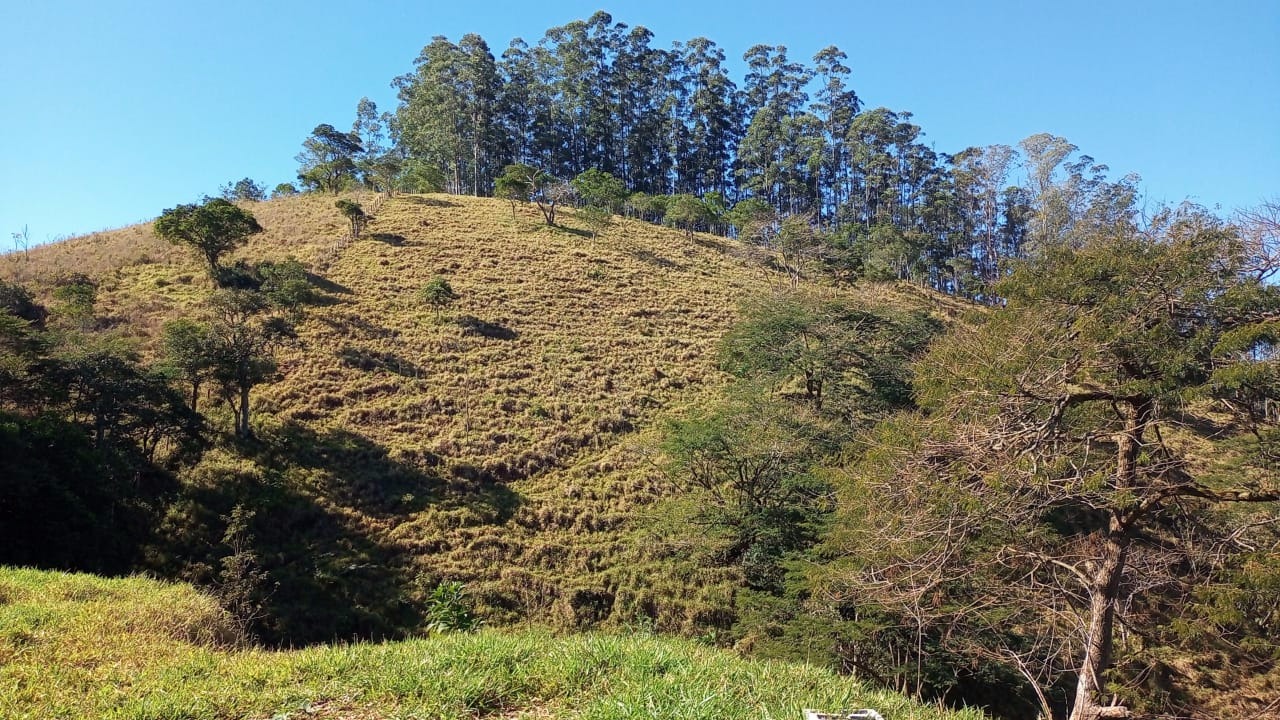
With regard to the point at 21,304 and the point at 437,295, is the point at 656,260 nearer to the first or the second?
the point at 437,295

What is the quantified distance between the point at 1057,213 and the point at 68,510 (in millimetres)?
57211

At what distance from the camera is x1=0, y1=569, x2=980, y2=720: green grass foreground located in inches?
155

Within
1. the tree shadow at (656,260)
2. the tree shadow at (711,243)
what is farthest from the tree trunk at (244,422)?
the tree shadow at (711,243)

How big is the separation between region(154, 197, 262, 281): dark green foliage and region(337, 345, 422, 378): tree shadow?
28.8 ft

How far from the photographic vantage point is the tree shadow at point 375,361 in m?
25.1

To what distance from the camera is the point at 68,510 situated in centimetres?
1338

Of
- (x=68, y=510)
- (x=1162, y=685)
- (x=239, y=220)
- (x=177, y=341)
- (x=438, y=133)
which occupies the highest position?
(x=438, y=133)

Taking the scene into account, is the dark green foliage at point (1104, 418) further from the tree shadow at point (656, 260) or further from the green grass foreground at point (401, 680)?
the tree shadow at point (656, 260)

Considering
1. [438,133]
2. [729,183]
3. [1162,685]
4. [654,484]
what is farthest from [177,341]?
[729,183]

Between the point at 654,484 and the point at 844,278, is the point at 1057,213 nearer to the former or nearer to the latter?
the point at 844,278

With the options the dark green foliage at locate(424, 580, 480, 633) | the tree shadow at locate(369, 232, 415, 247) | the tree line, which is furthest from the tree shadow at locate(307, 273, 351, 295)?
the tree line

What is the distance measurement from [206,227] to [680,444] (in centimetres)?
2526

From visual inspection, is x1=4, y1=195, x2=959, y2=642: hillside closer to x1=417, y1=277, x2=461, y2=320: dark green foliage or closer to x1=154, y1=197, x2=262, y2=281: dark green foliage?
x1=417, y1=277, x2=461, y2=320: dark green foliage

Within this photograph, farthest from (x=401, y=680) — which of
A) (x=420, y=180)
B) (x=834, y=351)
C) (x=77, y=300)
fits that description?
(x=420, y=180)
